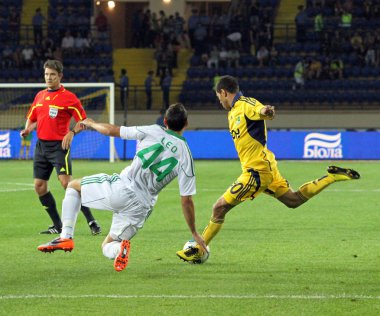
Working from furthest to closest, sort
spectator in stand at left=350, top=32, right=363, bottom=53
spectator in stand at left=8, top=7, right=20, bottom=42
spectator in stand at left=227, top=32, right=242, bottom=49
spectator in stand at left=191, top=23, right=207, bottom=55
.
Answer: spectator in stand at left=8, top=7, right=20, bottom=42 < spectator in stand at left=191, top=23, right=207, bottom=55 < spectator in stand at left=227, top=32, right=242, bottom=49 < spectator in stand at left=350, top=32, right=363, bottom=53

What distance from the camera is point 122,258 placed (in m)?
9.16

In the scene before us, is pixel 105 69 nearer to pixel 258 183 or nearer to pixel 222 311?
pixel 258 183

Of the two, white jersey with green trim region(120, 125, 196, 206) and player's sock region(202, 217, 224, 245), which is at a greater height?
white jersey with green trim region(120, 125, 196, 206)

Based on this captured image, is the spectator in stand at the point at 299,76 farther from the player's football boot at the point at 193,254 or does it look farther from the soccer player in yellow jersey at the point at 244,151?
the player's football boot at the point at 193,254

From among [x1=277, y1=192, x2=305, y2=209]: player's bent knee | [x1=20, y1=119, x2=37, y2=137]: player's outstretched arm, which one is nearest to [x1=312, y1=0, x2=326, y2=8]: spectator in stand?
[x1=20, y1=119, x2=37, y2=137]: player's outstretched arm

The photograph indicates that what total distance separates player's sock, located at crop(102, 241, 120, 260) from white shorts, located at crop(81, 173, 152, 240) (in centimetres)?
7

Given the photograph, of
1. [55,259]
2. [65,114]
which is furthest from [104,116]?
[55,259]

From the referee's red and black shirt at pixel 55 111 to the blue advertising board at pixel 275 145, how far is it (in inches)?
776

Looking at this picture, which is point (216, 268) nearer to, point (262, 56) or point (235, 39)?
point (262, 56)

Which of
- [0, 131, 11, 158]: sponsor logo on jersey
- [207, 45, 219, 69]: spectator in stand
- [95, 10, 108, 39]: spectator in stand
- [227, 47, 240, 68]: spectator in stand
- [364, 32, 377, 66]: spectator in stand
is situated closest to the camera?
[0, 131, 11, 158]: sponsor logo on jersey

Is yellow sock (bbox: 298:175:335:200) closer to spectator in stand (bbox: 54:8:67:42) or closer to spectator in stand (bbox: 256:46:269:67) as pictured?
spectator in stand (bbox: 256:46:269:67)

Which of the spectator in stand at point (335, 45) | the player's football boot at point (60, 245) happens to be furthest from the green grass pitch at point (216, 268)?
the spectator in stand at point (335, 45)

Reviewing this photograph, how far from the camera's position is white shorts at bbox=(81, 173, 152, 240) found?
30.5ft

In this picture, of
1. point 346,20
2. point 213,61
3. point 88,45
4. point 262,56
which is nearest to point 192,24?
point 213,61
